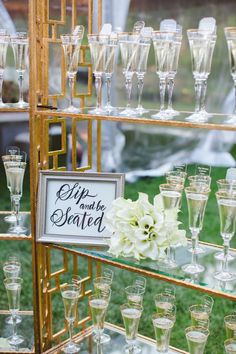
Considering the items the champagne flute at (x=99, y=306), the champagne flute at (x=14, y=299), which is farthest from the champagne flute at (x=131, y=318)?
the champagne flute at (x=14, y=299)

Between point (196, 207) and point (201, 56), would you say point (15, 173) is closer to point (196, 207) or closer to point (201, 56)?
point (196, 207)

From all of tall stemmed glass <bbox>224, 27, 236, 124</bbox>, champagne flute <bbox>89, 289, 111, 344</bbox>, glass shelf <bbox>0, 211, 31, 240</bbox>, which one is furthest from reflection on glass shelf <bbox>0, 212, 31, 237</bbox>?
tall stemmed glass <bbox>224, 27, 236, 124</bbox>

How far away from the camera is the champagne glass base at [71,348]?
222cm

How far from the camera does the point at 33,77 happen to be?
195cm

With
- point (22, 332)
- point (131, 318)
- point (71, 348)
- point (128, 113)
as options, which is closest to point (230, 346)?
point (131, 318)

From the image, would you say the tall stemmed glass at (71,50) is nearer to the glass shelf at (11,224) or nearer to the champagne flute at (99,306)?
the glass shelf at (11,224)

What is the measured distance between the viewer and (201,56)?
167cm

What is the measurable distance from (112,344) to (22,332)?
394mm

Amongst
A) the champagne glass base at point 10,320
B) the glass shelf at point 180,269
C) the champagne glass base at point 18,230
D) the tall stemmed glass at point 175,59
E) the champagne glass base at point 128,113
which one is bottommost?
the champagne glass base at point 10,320

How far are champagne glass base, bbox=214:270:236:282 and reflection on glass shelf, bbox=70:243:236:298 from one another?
13mm


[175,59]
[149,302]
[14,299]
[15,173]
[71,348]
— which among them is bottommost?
[149,302]

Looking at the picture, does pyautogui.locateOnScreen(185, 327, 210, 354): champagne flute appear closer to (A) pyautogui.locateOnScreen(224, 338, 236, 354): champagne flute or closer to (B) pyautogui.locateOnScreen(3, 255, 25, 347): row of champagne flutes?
(A) pyautogui.locateOnScreen(224, 338, 236, 354): champagne flute

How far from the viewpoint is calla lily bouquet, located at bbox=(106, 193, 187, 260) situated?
5.79 ft

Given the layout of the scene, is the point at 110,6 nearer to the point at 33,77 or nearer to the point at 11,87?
the point at 11,87
